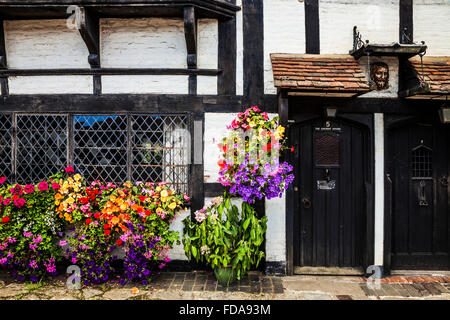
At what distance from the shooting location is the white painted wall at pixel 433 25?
494 cm

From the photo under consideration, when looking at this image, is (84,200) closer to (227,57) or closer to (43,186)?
(43,186)

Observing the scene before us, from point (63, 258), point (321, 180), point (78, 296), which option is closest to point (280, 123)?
point (321, 180)

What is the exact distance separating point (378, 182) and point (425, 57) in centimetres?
213

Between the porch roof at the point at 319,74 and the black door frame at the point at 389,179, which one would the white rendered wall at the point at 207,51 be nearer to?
the porch roof at the point at 319,74

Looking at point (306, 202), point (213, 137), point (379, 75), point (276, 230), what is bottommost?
point (276, 230)

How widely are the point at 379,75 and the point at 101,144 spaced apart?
14.9 feet

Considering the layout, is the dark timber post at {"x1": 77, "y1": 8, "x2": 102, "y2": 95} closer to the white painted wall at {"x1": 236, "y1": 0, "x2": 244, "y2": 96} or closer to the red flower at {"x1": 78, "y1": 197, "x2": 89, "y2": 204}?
the red flower at {"x1": 78, "y1": 197, "x2": 89, "y2": 204}

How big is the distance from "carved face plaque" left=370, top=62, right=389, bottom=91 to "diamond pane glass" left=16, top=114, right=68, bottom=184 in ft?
16.2

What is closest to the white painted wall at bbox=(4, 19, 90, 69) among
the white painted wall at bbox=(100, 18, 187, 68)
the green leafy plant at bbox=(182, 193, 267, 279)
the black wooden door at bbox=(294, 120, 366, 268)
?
the white painted wall at bbox=(100, 18, 187, 68)

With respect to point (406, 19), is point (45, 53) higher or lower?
lower

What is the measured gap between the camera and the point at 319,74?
4465 mm

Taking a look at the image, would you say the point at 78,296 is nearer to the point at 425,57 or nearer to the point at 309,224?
the point at 309,224

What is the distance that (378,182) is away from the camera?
194 inches

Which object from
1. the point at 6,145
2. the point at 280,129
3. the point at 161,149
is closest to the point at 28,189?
the point at 6,145
